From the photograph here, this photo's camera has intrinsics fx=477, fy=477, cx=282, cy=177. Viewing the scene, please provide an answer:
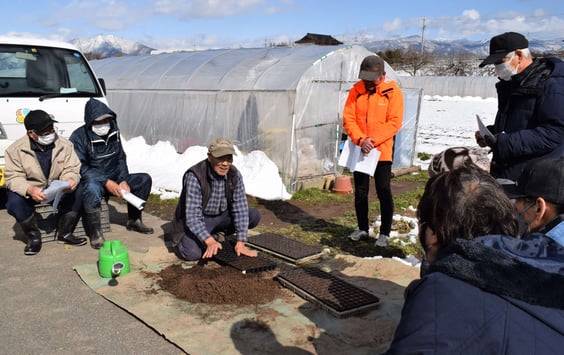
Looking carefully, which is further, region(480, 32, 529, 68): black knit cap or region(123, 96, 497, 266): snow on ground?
region(123, 96, 497, 266): snow on ground

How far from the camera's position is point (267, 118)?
26.7 feet

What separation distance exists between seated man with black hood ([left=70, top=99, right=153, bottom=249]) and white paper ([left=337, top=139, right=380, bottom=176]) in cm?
239

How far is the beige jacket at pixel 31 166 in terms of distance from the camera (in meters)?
4.76

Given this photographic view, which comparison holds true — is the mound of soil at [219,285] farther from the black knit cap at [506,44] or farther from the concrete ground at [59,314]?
the black knit cap at [506,44]

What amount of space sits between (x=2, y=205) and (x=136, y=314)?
4529 millimetres

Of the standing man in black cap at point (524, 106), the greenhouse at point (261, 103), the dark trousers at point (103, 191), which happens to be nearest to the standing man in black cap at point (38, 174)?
the dark trousers at point (103, 191)

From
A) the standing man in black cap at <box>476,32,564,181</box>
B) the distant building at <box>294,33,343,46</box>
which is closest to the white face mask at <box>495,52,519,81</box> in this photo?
the standing man in black cap at <box>476,32,564,181</box>

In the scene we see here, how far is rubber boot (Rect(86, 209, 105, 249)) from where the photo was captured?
16.6 ft

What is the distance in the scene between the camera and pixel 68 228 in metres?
5.13

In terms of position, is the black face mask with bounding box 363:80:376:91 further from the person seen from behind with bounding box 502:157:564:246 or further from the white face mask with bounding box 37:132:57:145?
the white face mask with bounding box 37:132:57:145

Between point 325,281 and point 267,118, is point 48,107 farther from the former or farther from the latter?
point 325,281

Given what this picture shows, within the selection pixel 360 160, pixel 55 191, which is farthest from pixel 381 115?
pixel 55 191

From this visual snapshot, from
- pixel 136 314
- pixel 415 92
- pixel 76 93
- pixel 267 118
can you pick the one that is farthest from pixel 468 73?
pixel 136 314

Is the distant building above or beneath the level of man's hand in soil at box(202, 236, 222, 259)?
above
